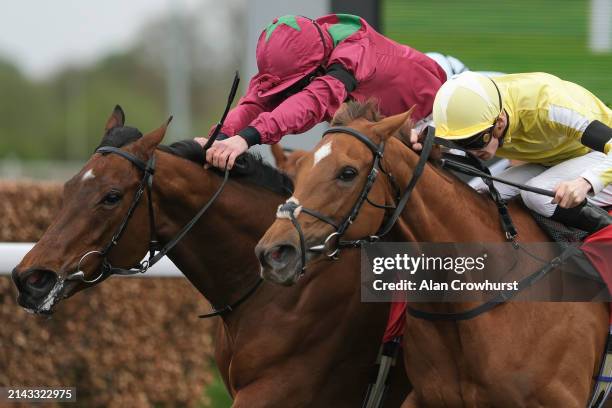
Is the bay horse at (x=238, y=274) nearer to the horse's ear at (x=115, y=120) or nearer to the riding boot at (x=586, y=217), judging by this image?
the horse's ear at (x=115, y=120)

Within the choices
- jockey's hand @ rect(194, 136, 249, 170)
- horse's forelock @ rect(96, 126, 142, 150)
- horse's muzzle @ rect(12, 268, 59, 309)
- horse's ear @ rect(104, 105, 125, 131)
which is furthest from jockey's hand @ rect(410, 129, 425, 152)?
horse's muzzle @ rect(12, 268, 59, 309)

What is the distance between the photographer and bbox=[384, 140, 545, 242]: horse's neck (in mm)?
3334

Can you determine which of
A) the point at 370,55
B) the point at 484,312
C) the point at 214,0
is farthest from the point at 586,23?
the point at 214,0

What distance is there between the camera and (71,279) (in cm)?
354

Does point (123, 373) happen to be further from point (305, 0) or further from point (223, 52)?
point (223, 52)

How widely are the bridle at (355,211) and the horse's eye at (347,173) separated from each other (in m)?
0.06

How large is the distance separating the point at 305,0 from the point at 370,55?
1.88 meters

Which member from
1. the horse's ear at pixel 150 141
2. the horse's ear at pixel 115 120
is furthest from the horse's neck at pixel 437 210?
the horse's ear at pixel 115 120

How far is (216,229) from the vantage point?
3.88 metres

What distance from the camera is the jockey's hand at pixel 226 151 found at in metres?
3.83

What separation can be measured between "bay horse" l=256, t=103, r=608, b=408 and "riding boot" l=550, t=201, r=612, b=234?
0.80 feet

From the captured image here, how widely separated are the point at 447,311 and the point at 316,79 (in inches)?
44.5

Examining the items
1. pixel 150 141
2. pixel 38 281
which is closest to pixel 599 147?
pixel 150 141

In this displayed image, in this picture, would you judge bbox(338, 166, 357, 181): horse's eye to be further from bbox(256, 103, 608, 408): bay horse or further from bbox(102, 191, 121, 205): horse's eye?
bbox(102, 191, 121, 205): horse's eye
